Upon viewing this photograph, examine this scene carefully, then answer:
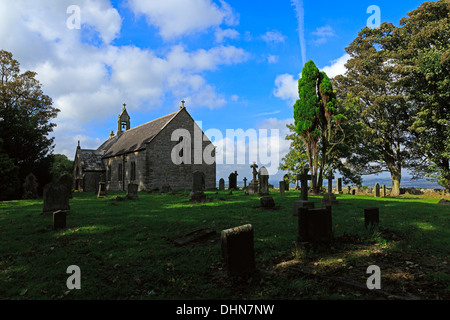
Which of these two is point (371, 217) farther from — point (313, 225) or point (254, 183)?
point (254, 183)

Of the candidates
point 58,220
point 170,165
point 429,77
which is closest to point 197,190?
point 58,220

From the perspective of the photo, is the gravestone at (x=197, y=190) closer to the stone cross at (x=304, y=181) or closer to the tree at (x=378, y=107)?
the stone cross at (x=304, y=181)

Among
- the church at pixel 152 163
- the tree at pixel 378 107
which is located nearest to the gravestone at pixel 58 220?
the church at pixel 152 163

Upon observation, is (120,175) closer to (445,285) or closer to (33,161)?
(33,161)

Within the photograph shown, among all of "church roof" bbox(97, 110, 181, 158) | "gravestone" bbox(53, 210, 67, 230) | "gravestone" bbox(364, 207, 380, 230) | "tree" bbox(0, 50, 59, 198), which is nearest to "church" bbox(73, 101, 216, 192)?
"church roof" bbox(97, 110, 181, 158)

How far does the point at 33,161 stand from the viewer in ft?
66.2

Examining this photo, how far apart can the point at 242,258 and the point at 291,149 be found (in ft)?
83.7

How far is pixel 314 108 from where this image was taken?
1984 centimetres

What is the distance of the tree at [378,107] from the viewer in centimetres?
2381

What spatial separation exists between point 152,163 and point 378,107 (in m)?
24.0

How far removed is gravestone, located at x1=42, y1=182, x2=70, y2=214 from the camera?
1035 cm

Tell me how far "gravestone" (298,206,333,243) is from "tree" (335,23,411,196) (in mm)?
20469

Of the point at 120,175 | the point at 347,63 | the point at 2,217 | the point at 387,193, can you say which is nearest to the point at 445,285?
the point at 2,217

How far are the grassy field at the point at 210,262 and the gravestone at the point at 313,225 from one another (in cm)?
27
